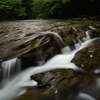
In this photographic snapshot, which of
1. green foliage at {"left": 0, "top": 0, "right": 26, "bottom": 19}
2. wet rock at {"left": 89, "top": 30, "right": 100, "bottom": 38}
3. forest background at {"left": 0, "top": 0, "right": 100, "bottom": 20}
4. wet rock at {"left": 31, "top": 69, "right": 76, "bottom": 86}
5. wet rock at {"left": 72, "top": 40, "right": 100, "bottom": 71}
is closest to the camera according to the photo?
wet rock at {"left": 31, "top": 69, "right": 76, "bottom": 86}

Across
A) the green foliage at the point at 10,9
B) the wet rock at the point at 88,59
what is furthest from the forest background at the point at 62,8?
the wet rock at the point at 88,59

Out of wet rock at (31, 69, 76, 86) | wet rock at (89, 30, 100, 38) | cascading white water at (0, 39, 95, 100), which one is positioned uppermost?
wet rock at (31, 69, 76, 86)

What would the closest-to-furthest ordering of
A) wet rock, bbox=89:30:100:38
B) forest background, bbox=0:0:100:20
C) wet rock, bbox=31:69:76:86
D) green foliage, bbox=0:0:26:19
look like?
wet rock, bbox=31:69:76:86 → wet rock, bbox=89:30:100:38 → forest background, bbox=0:0:100:20 → green foliage, bbox=0:0:26:19

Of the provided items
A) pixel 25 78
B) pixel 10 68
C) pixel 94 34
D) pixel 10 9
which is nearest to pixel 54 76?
pixel 25 78

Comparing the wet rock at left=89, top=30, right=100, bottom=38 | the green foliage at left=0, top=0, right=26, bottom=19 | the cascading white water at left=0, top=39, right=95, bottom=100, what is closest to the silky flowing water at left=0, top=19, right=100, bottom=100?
the cascading white water at left=0, top=39, right=95, bottom=100

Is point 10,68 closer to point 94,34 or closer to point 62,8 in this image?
point 94,34

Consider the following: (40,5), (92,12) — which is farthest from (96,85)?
(40,5)

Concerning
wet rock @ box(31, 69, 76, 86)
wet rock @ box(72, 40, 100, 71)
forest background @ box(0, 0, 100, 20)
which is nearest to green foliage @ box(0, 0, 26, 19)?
forest background @ box(0, 0, 100, 20)

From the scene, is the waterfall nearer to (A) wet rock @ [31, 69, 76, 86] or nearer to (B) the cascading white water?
(B) the cascading white water

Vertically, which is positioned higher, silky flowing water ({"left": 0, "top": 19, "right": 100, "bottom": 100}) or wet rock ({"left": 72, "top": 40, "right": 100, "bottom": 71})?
wet rock ({"left": 72, "top": 40, "right": 100, "bottom": 71})

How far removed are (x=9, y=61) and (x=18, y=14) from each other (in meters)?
27.1

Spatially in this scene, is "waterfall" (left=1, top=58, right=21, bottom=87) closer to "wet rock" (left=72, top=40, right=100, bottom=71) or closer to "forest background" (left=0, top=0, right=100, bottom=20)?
"wet rock" (left=72, top=40, right=100, bottom=71)

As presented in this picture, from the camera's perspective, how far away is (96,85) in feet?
12.0

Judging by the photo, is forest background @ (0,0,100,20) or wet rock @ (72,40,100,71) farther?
forest background @ (0,0,100,20)
